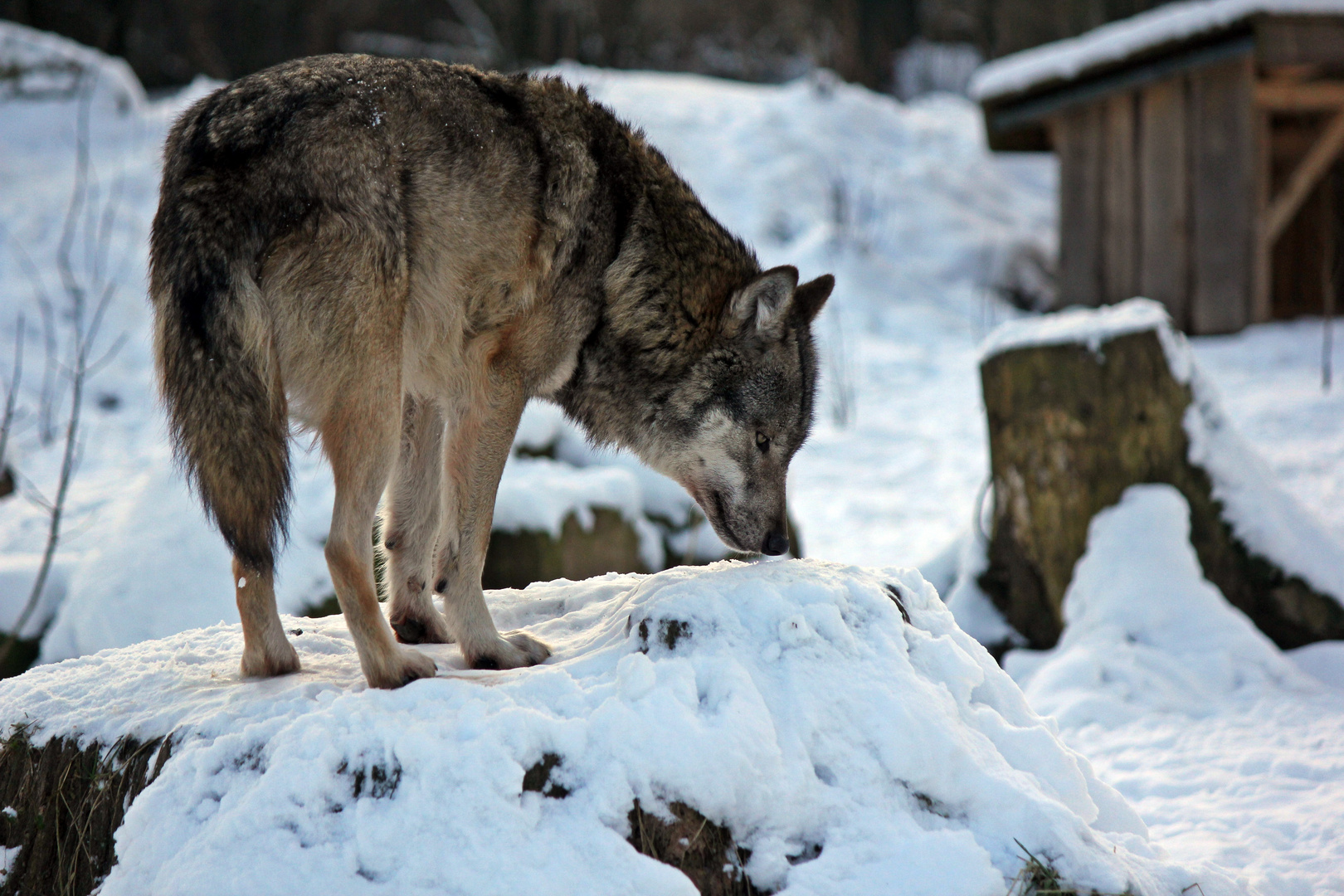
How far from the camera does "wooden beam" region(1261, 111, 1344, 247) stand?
8023 millimetres

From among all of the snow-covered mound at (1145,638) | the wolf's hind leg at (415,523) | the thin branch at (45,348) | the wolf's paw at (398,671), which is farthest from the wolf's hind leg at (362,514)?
the thin branch at (45,348)

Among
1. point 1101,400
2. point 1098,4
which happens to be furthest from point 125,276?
point 1098,4

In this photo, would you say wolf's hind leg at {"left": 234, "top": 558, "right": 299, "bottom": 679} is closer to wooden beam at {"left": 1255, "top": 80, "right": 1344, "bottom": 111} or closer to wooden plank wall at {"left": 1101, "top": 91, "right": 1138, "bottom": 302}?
wooden plank wall at {"left": 1101, "top": 91, "right": 1138, "bottom": 302}

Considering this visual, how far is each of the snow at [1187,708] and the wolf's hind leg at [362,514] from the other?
236cm

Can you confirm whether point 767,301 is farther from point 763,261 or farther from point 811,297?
point 763,261

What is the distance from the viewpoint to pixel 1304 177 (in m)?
8.09

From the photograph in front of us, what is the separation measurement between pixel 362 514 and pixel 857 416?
7429 mm

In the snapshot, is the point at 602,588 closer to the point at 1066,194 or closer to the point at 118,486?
the point at 118,486

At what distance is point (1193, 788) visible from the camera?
349 centimetres

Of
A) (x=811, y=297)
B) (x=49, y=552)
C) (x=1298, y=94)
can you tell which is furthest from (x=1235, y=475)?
(x=49, y=552)

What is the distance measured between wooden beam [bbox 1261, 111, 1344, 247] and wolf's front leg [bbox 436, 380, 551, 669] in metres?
7.42

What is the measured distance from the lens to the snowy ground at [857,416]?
3.54 m

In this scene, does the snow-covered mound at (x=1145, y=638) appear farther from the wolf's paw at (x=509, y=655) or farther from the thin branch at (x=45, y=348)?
the thin branch at (x=45, y=348)

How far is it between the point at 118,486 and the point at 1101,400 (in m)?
5.85
